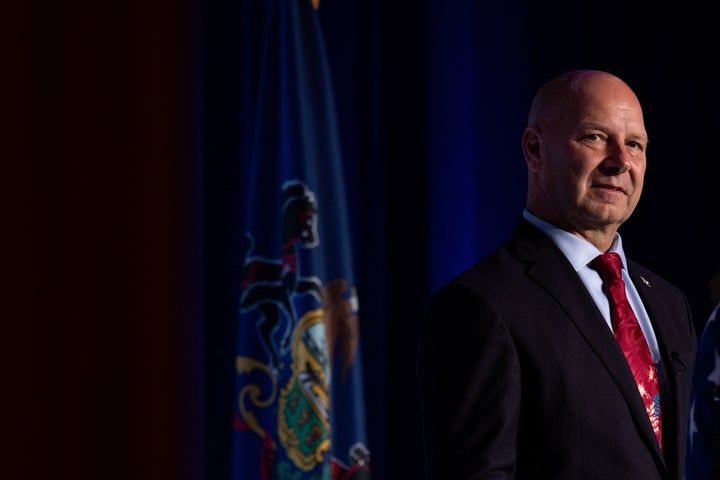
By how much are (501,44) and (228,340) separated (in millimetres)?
1369

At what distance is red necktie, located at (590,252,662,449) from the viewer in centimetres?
160

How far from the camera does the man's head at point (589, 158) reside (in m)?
1.73

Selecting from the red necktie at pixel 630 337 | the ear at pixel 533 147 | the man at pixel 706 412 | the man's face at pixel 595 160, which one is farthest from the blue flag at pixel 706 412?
the ear at pixel 533 147

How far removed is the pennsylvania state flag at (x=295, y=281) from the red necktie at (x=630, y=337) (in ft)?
3.17

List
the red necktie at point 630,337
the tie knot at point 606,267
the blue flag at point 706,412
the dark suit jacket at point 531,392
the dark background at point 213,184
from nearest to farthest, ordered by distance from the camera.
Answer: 1. the blue flag at point 706,412
2. the dark suit jacket at point 531,392
3. the red necktie at point 630,337
4. the tie knot at point 606,267
5. the dark background at point 213,184

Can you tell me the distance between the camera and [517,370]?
5.02 ft

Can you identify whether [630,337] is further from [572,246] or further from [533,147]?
[533,147]

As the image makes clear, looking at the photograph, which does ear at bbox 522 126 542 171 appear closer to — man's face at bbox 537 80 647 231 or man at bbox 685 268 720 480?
man's face at bbox 537 80 647 231

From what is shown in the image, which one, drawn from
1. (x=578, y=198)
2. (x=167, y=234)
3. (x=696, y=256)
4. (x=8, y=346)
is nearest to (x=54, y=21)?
(x=167, y=234)

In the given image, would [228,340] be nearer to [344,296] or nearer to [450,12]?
[344,296]

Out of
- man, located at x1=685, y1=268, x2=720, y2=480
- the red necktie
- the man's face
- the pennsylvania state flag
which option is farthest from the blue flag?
the pennsylvania state flag

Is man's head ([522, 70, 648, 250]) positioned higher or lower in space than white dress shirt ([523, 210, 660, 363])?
higher

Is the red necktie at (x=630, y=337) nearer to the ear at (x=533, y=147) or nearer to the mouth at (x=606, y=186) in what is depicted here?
the mouth at (x=606, y=186)

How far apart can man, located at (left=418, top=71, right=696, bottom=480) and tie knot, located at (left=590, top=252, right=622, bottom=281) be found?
0.01 meters
